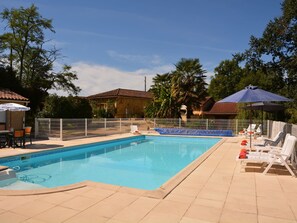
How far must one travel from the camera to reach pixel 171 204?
16.2 ft

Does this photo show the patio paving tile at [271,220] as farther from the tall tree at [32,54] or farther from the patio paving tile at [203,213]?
the tall tree at [32,54]

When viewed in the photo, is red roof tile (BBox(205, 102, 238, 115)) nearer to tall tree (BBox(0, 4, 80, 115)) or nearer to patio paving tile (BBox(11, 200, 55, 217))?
tall tree (BBox(0, 4, 80, 115))

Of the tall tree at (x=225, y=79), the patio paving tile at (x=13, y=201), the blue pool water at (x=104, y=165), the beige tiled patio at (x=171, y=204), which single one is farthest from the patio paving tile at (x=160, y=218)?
the tall tree at (x=225, y=79)

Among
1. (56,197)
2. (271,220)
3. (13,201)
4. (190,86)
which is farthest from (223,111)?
(13,201)

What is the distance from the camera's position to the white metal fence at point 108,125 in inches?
660

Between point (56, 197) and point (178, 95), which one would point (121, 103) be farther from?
point (56, 197)

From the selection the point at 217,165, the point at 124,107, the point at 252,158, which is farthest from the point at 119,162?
the point at 124,107

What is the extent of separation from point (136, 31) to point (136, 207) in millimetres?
16691

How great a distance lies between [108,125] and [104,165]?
1049 centimetres

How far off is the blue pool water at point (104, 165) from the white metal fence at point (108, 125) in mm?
2421

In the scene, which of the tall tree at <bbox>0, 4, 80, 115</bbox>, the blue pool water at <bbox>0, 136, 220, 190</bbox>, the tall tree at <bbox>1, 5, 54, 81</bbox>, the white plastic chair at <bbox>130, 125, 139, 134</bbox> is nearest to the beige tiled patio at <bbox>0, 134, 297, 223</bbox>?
the blue pool water at <bbox>0, 136, 220, 190</bbox>

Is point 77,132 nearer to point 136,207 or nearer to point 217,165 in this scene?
point 217,165

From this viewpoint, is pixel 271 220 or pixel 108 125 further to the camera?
pixel 108 125

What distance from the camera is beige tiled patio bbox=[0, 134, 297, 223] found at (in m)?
4.30
